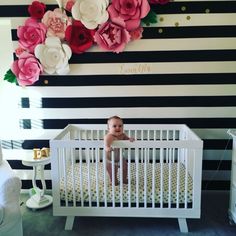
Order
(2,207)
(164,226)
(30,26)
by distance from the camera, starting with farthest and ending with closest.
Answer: (30,26)
(164,226)
(2,207)

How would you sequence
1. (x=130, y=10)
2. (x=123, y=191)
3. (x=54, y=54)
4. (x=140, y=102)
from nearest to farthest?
(x=123, y=191) < (x=130, y=10) < (x=54, y=54) < (x=140, y=102)

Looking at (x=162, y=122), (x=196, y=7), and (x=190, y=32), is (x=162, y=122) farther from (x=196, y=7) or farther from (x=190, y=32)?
(x=196, y=7)

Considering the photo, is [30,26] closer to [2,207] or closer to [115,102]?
[115,102]

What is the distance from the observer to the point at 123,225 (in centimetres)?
230

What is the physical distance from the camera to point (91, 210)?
2.18 m

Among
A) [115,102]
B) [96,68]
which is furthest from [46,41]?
[115,102]

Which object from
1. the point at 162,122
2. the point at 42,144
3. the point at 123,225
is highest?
the point at 162,122

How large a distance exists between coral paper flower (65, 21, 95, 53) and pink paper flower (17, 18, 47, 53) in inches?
8.6

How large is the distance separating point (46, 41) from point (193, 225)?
1931 mm

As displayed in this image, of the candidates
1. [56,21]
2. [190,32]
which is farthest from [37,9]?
[190,32]

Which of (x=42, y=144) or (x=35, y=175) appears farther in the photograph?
(x=42, y=144)

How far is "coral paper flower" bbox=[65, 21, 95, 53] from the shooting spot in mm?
2574

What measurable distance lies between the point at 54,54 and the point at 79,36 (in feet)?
Result: 0.88

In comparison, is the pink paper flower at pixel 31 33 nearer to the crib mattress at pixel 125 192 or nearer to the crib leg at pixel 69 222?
the crib mattress at pixel 125 192
